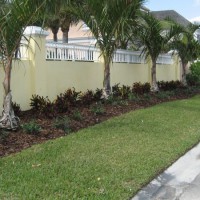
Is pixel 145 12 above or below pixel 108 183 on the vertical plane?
above

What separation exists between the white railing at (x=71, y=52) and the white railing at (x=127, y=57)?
5.31ft

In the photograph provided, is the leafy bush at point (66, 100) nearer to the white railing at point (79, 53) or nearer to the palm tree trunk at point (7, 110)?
the white railing at point (79, 53)

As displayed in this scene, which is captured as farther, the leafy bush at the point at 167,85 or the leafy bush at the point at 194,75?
the leafy bush at the point at 194,75

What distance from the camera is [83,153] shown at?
6305mm

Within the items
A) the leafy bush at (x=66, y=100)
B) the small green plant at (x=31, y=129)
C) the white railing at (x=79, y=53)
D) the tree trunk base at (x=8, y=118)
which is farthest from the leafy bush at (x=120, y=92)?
the tree trunk base at (x=8, y=118)

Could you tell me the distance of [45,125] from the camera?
8078 mm

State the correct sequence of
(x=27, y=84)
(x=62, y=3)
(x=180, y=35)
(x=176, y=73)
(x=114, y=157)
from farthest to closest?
(x=176, y=73) → (x=180, y=35) → (x=27, y=84) → (x=62, y=3) → (x=114, y=157)

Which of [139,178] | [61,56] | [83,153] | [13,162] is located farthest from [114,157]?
[61,56]

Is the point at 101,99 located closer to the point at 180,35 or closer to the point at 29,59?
the point at 29,59

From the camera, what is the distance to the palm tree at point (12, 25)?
274 inches

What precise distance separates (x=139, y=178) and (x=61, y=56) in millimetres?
6431

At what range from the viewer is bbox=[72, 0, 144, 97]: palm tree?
410 inches

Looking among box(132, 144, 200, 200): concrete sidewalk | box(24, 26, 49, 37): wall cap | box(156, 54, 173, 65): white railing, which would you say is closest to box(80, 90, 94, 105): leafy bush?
box(24, 26, 49, 37): wall cap

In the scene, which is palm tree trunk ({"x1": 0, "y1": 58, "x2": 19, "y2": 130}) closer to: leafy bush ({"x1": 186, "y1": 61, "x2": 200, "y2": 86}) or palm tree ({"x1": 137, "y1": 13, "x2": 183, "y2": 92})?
palm tree ({"x1": 137, "y1": 13, "x2": 183, "y2": 92})
